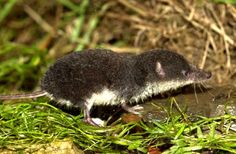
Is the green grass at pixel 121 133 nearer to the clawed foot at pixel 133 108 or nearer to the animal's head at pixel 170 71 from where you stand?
the clawed foot at pixel 133 108

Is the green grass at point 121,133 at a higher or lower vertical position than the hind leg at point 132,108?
lower

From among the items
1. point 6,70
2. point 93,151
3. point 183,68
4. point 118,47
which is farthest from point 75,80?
Result: point 118,47

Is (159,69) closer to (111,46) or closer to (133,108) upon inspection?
(133,108)

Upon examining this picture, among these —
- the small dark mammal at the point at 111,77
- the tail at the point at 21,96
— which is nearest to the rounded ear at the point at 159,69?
the small dark mammal at the point at 111,77

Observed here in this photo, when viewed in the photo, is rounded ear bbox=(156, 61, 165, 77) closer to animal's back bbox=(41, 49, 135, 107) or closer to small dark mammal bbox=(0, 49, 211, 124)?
small dark mammal bbox=(0, 49, 211, 124)

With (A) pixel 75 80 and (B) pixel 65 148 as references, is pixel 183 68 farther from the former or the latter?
(B) pixel 65 148

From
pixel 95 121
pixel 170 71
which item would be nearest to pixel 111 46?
pixel 170 71
